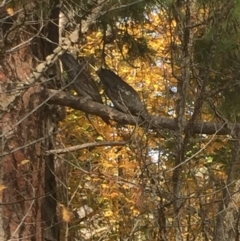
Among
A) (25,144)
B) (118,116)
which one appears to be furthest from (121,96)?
(25,144)

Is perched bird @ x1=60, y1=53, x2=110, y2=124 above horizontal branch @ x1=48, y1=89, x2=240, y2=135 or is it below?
above

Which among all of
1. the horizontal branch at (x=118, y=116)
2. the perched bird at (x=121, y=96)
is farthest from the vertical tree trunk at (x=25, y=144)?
the perched bird at (x=121, y=96)

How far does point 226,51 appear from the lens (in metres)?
4.68

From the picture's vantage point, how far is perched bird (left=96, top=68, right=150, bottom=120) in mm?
4633

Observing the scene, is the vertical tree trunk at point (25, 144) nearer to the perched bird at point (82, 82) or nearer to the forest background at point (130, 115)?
the forest background at point (130, 115)

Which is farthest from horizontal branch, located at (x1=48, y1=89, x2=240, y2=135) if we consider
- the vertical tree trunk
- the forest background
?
the vertical tree trunk

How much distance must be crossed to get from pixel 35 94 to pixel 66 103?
25 centimetres

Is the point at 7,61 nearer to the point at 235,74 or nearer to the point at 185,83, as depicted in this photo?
the point at 185,83

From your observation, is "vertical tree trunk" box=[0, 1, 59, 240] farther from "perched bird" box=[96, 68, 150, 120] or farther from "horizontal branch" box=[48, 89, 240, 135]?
"perched bird" box=[96, 68, 150, 120]

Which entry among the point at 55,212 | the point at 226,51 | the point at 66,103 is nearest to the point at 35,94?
the point at 66,103

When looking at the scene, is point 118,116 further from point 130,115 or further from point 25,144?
point 25,144

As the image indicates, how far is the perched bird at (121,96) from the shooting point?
4633mm

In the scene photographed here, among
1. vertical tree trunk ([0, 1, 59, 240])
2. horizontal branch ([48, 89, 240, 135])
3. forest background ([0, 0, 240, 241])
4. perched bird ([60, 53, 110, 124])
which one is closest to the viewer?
forest background ([0, 0, 240, 241])

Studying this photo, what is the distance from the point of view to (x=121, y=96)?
15.3 ft
